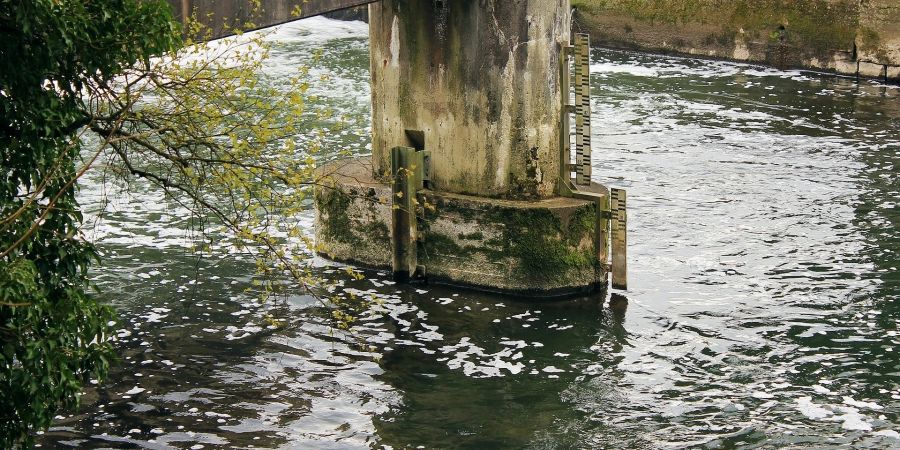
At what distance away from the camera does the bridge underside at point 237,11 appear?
51.3 feet

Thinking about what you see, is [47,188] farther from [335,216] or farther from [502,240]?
[335,216]

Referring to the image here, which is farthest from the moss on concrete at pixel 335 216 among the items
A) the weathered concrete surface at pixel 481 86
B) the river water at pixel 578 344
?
the weathered concrete surface at pixel 481 86

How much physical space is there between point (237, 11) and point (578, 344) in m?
6.34

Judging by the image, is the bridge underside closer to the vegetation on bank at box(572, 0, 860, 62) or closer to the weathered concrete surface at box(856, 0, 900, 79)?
the weathered concrete surface at box(856, 0, 900, 79)

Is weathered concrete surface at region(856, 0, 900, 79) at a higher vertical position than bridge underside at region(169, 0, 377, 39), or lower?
lower

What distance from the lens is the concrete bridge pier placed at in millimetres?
19188

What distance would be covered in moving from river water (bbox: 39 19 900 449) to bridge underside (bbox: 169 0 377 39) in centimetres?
271

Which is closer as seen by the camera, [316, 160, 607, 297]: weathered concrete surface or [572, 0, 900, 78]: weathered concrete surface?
[316, 160, 607, 297]: weathered concrete surface

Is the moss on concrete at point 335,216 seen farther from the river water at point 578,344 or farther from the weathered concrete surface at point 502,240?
the river water at point 578,344

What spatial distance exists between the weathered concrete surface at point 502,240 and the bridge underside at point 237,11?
2.69 meters

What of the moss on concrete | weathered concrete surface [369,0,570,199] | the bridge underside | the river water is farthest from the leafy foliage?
the moss on concrete

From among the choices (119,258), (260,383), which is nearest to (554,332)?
(260,383)

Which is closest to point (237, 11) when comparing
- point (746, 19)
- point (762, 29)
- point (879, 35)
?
point (879, 35)

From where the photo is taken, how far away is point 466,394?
52.4ft
